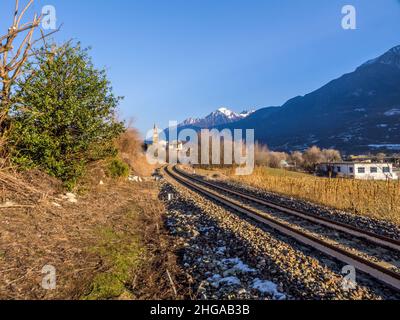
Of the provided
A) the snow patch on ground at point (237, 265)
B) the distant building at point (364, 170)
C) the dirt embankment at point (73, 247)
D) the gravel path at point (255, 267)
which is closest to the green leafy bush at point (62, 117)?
the dirt embankment at point (73, 247)

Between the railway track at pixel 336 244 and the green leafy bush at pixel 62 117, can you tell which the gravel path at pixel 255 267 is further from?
the green leafy bush at pixel 62 117

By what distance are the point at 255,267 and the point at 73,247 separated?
413 centimetres

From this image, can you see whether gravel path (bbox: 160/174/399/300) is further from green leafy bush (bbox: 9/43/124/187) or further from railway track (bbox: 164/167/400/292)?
green leafy bush (bbox: 9/43/124/187)

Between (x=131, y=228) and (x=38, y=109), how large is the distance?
219 inches

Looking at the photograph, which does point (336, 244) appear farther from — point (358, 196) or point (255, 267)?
point (358, 196)

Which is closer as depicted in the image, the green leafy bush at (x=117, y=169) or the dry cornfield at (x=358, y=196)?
the dry cornfield at (x=358, y=196)

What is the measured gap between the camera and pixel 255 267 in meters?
5.43

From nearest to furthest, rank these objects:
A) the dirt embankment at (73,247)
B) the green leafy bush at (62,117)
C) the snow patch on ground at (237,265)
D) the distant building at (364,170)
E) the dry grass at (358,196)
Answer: the dirt embankment at (73,247), the snow patch on ground at (237,265), the green leafy bush at (62,117), the dry grass at (358,196), the distant building at (364,170)

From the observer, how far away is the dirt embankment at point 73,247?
4.56 meters

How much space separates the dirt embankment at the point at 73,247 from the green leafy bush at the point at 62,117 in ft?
2.69

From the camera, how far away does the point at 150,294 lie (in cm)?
449

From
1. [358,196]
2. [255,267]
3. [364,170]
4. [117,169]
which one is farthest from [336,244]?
[364,170]

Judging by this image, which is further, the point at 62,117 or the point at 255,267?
the point at 62,117

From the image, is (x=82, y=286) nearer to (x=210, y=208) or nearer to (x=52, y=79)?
(x=210, y=208)
